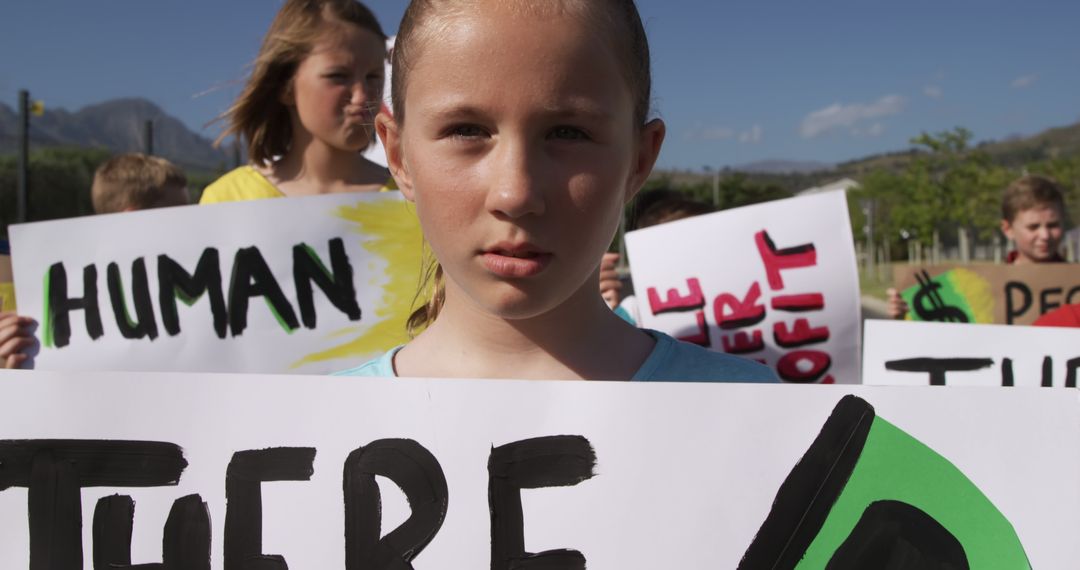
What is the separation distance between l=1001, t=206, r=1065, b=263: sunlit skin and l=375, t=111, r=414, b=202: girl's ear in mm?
4187

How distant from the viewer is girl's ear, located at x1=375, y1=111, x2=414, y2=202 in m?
1.37

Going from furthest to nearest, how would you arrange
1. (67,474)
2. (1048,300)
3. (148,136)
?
(148,136), (1048,300), (67,474)

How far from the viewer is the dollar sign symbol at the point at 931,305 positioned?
4.09 meters

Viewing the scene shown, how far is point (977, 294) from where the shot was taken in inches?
159

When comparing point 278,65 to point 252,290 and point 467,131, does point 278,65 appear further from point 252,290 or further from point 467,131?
point 467,131

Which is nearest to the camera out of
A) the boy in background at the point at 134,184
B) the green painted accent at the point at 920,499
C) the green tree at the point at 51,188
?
the green painted accent at the point at 920,499

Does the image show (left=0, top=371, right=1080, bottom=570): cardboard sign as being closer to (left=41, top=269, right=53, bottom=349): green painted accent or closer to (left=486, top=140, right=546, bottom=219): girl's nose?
(left=486, top=140, right=546, bottom=219): girl's nose

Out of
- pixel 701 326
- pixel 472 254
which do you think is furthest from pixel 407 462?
pixel 701 326

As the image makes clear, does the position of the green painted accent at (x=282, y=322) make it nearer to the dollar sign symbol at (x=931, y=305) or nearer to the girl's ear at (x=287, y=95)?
the girl's ear at (x=287, y=95)

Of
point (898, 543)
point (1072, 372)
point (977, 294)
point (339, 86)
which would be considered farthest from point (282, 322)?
point (977, 294)

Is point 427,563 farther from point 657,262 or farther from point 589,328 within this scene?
point 657,262

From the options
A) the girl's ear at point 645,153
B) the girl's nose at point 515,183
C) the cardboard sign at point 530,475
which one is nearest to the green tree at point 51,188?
the cardboard sign at point 530,475

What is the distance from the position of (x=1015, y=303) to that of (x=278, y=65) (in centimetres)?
327

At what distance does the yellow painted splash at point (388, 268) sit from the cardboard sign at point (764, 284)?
103 cm
